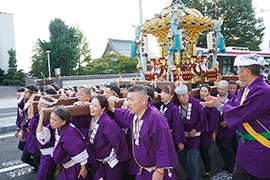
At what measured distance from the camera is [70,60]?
787 inches

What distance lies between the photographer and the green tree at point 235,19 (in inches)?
648

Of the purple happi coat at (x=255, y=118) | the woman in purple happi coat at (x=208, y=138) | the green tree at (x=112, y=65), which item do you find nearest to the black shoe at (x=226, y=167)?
the woman in purple happi coat at (x=208, y=138)

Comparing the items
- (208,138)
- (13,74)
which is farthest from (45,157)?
(13,74)

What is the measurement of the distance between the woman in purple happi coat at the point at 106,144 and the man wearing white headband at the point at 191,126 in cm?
112

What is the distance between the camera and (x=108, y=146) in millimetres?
2244

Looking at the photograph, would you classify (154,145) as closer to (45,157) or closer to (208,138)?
(45,157)

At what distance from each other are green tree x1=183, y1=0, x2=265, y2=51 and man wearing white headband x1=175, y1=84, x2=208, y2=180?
591 inches

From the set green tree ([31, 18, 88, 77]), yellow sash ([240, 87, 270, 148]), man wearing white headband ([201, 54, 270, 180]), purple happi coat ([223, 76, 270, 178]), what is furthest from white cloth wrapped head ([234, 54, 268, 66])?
green tree ([31, 18, 88, 77])

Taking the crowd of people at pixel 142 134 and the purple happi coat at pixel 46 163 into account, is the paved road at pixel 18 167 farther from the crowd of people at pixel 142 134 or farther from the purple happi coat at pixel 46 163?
the purple happi coat at pixel 46 163

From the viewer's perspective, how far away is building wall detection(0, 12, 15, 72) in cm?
2525

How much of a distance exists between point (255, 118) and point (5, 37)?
31.2m

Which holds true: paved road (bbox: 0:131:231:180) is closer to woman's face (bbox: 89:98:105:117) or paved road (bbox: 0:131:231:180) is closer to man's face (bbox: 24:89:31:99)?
man's face (bbox: 24:89:31:99)

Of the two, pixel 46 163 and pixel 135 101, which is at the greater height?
pixel 135 101

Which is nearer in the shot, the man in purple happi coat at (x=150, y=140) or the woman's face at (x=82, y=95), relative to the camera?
the man in purple happi coat at (x=150, y=140)
